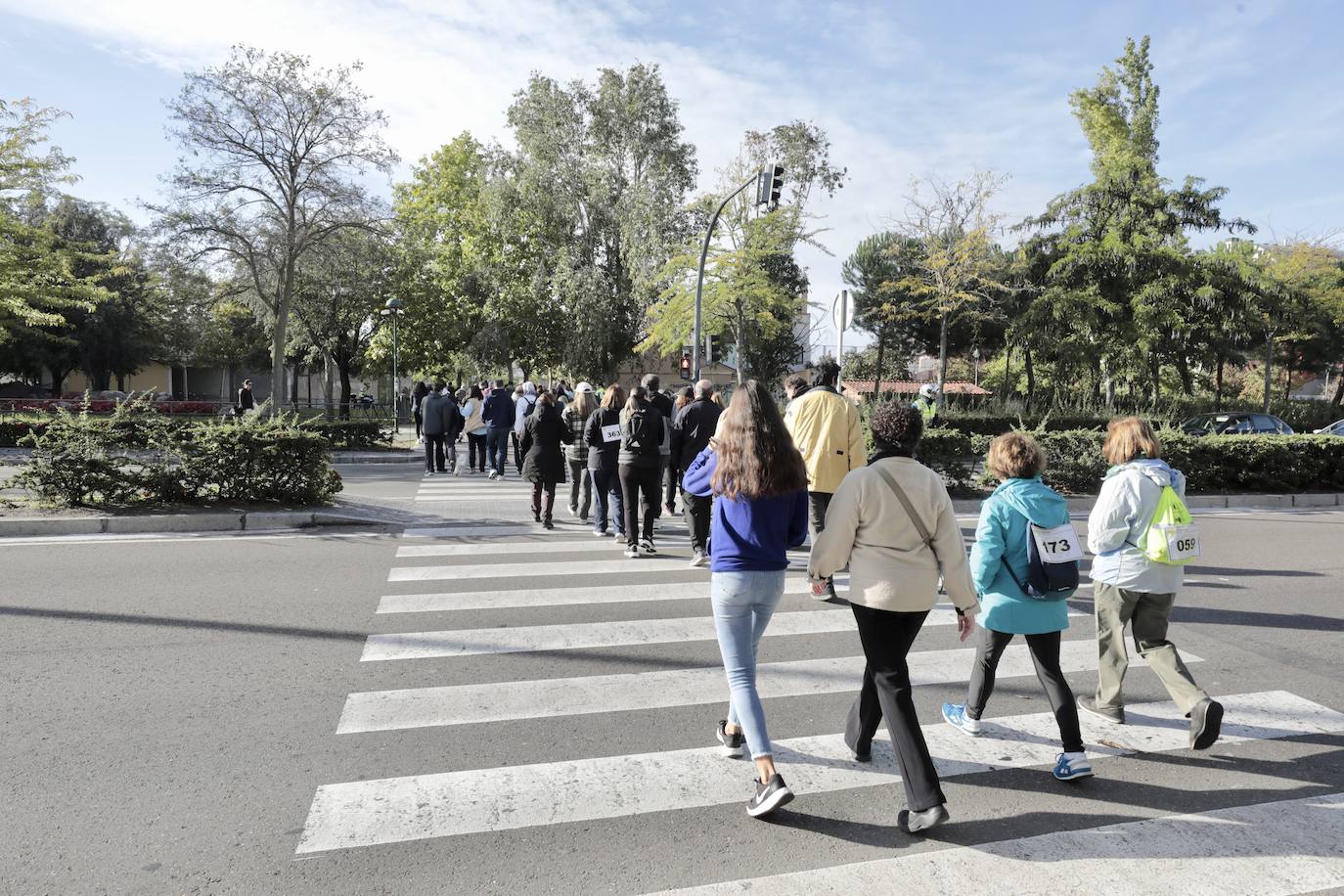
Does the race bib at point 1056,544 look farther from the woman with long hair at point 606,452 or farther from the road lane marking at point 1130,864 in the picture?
the woman with long hair at point 606,452

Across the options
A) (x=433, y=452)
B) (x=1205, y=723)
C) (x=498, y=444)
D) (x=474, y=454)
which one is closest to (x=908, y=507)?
(x=1205, y=723)

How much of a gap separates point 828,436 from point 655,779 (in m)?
3.56

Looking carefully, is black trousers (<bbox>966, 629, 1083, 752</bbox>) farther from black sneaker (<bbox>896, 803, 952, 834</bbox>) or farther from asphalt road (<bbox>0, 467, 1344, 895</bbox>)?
black sneaker (<bbox>896, 803, 952, 834</bbox>)

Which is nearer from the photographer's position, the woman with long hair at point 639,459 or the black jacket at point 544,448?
the woman with long hair at point 639,459

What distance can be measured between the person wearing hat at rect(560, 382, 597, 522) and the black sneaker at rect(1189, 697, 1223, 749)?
6993 millimetres

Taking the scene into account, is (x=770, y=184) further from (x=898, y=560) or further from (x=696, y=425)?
(x=898, y=560)

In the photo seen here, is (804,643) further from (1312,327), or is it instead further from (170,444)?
(1312,327)

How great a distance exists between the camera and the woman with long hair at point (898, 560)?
3287 mm

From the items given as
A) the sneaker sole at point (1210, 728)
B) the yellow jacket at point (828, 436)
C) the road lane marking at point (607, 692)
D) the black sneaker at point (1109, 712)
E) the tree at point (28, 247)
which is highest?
the tree at point (28, 247)

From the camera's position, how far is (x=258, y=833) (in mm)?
3262

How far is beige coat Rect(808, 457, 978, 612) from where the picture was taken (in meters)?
3.34

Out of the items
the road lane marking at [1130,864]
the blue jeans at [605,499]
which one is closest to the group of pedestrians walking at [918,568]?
the road lane marking at [1130,864]

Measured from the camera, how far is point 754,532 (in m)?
3.49

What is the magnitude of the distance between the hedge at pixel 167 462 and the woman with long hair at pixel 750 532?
8325 millimetres
